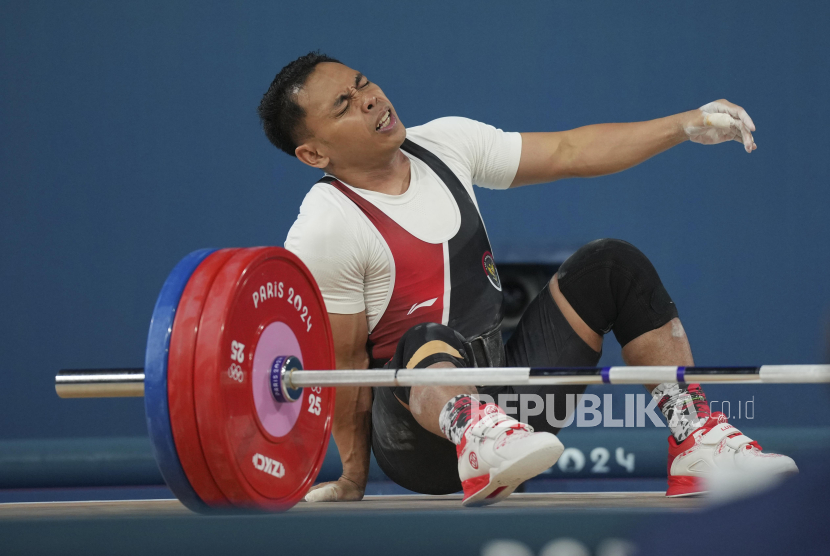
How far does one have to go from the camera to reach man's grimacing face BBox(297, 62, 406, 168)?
1.69 m

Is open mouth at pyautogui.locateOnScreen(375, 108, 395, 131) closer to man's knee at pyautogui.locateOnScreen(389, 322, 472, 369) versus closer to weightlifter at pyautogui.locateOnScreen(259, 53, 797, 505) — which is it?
weightlifter at pyautogui.locateOnScreen(259, 53, 797, 505)

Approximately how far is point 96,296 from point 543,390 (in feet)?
6.90

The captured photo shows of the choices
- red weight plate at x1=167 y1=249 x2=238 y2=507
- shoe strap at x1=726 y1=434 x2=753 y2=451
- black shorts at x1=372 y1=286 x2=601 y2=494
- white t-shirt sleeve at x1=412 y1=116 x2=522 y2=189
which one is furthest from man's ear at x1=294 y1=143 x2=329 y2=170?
shoe strap at x1=726 y1=434 x2=753 y2=451

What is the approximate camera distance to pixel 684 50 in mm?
3105

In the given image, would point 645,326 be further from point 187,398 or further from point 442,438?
point 187,398

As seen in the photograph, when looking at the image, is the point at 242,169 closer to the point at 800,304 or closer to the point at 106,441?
the point at 106,441

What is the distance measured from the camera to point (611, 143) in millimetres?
1801

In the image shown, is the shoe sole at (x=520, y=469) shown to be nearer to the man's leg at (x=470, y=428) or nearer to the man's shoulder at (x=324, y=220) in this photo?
the man's leg at (x=470, y=428)

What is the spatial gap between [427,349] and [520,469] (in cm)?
30

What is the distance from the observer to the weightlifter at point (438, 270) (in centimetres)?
153

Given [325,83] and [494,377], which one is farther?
[325,83]

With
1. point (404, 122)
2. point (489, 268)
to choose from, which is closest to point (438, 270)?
point (489, 268)

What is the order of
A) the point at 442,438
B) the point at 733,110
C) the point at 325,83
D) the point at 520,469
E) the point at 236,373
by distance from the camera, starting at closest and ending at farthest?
the point at 520,469 → the point at 236,373 → the point at 442,438 → the point at 733,110 → the point at 325,83

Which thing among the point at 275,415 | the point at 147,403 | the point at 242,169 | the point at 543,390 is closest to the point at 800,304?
the point at 543,390
